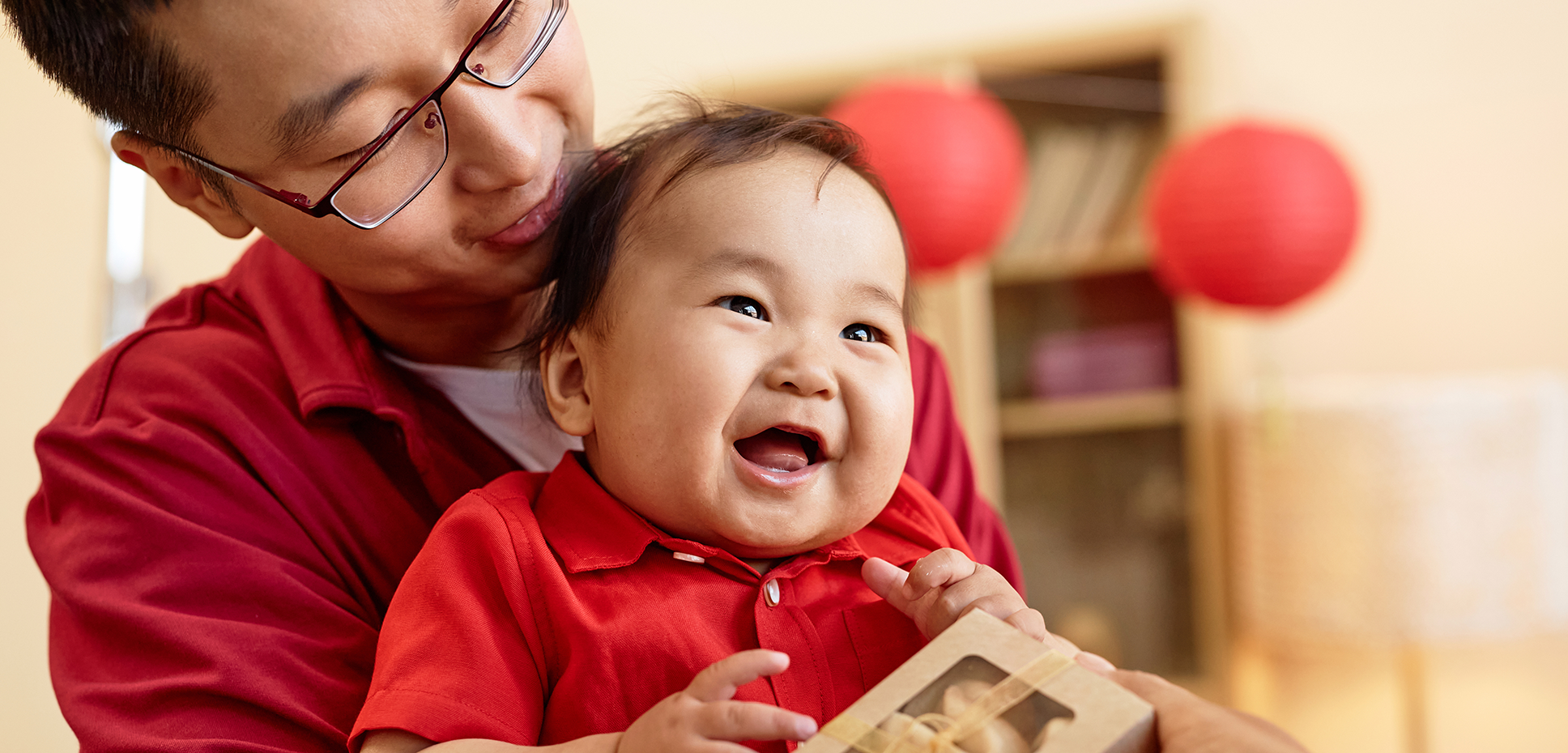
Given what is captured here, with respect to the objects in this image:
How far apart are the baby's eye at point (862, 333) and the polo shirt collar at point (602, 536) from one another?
0.54ft

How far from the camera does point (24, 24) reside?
3.32ft

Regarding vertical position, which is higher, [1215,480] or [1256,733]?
[1256,733]

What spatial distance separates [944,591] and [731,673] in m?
0.22

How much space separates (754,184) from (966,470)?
1.70 feet

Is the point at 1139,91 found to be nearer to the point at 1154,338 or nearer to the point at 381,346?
the point at 1154,338

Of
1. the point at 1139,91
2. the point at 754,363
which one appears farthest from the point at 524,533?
the point at 1139,91

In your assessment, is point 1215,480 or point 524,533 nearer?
point 524,533

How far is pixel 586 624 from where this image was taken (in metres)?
0.84

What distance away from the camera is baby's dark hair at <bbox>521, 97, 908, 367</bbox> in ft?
3.32

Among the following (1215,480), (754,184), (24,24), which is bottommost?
(1215,480)

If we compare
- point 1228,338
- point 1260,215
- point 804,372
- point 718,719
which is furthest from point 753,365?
point 1228,338

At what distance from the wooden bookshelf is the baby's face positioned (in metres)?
2.59

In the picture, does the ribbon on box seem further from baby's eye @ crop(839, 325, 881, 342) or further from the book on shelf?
the book on shelf

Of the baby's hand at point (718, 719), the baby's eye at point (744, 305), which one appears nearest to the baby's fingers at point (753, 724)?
the baby's hand at point (718, 719)
